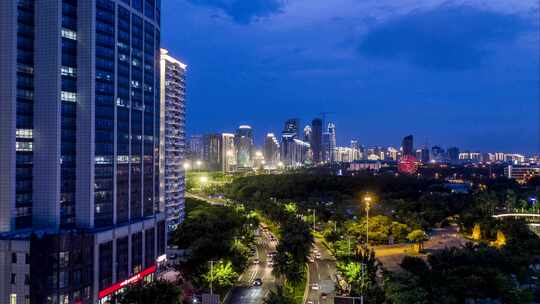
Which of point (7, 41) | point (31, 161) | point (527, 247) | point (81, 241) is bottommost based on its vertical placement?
point (527, 247)

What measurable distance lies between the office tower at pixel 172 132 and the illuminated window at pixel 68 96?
2117 centimetres

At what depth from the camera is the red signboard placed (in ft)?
114

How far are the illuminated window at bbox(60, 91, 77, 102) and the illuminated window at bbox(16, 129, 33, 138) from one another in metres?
3.15

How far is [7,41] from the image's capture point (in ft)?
109

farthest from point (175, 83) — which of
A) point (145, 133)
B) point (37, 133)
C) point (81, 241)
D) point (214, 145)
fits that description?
point (214, 145)

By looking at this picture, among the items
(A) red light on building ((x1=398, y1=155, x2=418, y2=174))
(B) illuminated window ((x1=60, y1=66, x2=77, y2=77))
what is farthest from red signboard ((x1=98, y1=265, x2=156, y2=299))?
(A) red light on building ((x1=398, y1=155, x2=418, y2=174))

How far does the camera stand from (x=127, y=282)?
37938mm

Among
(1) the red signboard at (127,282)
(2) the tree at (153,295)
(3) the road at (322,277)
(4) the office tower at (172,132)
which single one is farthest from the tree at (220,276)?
(4) the office tower at (172,132)

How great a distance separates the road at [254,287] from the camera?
116ft

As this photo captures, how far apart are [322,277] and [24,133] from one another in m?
25.7

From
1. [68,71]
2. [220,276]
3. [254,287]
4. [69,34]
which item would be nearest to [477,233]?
[254,287]

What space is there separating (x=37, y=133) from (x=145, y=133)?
10.2m

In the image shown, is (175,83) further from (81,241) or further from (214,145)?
(214,145)

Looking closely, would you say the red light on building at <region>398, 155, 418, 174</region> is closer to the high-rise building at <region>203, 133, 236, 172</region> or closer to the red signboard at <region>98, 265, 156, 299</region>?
the high-rise building at <region>203, 133, 236, 172</region>
